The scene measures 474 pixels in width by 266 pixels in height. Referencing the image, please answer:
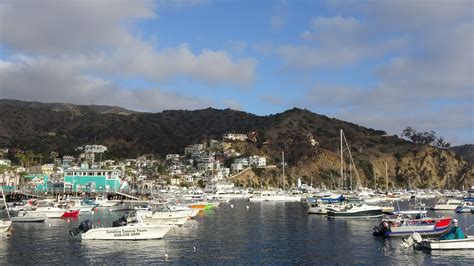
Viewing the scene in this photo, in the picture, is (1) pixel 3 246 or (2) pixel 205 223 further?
(2) pixel 205 223

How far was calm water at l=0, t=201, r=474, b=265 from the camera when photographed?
1526 inches

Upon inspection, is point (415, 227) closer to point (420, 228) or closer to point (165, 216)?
point (420, 228)

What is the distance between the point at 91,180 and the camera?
454 ft

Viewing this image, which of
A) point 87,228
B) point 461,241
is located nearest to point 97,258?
point 87,228

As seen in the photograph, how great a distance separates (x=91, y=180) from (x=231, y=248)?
10149 centimetres

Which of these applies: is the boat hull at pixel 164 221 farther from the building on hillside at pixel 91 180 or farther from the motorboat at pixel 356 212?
the building on hillside at pixel 91 180

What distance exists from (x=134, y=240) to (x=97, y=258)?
8649mm

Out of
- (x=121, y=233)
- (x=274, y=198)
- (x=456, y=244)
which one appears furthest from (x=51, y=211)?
(x=274, y=198)

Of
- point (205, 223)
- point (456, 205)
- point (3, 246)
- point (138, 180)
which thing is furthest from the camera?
point (138, 180)

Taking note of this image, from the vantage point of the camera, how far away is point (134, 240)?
157ft

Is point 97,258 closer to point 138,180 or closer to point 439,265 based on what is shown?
point 439,265

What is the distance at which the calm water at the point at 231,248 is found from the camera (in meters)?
38.8

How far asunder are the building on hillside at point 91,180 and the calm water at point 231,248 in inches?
3000

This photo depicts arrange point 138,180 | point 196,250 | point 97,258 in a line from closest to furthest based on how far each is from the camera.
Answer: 1. point 97,258
2. point 196,250
3. point 138,180
